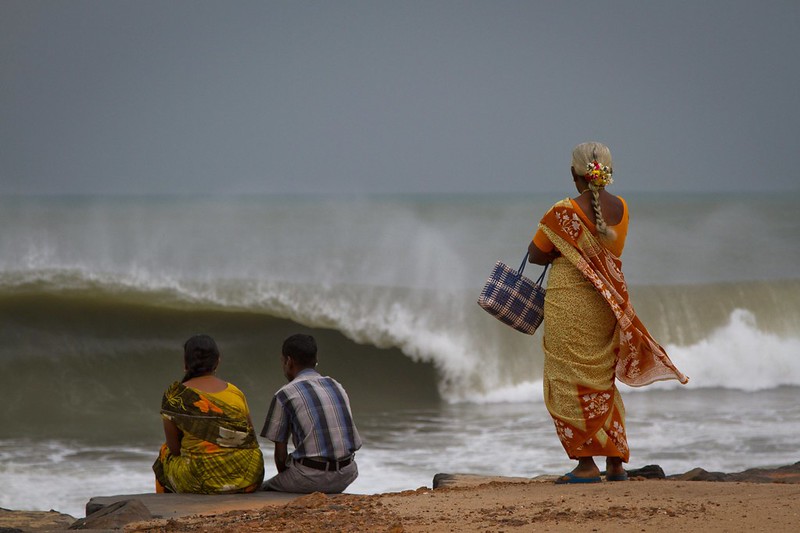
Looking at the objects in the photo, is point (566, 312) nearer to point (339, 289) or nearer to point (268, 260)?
point (339, 289)

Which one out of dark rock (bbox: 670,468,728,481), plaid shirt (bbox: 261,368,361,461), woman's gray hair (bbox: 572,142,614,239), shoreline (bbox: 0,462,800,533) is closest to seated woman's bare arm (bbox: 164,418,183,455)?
shoreline (bbox: 0,462,800,533)

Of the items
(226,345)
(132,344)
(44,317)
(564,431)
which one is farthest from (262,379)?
(564,431)

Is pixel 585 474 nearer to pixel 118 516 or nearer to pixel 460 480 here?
pixel 460 480

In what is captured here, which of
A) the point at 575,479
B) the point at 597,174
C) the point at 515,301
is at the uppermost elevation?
the point at 597,174

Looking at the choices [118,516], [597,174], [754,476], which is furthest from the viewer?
[754,476]

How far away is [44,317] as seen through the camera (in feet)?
43.6

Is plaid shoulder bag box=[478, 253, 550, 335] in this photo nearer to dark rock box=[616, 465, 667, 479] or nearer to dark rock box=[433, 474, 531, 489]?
dark rock box=[433, 474, 531, 489]

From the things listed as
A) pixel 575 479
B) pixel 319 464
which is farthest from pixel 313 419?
pixel 575 479

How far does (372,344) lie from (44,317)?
12.8 ft

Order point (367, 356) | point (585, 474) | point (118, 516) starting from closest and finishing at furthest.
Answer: point (118, 516) → point (585, 474) → point (367, 356)

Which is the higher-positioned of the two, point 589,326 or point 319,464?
point 589,326

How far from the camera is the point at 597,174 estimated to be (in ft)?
16.1

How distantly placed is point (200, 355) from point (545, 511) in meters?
1.69

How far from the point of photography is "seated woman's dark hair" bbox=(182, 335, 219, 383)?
4961 millimetres
